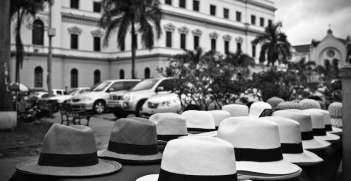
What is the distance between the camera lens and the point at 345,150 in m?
4.60

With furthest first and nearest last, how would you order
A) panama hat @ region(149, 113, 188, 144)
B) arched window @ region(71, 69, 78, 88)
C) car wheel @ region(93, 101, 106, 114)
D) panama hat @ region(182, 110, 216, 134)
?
arched window @ region(71, 69, 78, 88), car wheel @ region(93, 101, 106, 114), panama hat @ region(182, 110, 216, 134), panama hat @ region(149, 113, 188, 144)

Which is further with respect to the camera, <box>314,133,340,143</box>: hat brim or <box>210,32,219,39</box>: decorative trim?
<box>210,32,219,39</box>: decorative trim

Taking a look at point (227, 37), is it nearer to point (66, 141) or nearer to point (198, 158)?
point (66, 141)

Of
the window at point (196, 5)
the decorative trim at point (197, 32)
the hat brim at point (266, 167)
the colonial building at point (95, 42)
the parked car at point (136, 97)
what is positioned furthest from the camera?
the window at point (196, 5)

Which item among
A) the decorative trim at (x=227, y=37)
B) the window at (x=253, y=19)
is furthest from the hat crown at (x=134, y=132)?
the window at (x=253, y=19)

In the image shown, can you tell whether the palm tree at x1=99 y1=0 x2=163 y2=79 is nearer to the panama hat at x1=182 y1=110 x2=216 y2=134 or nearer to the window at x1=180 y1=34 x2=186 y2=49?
the window at x1=180 y1=34 x2=186 y2=49

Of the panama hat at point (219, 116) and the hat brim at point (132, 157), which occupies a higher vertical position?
the panama hat at point (219, 116)

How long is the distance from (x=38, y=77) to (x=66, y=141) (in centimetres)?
4060

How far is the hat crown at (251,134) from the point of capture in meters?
2.94

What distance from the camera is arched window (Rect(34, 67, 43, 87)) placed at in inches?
1610

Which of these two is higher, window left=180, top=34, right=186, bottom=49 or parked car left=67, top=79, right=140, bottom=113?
window left=180, top=34, right=186, bottom=49

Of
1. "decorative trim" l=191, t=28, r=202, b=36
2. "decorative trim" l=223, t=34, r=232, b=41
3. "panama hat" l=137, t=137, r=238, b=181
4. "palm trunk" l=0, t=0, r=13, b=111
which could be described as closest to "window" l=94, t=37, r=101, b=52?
"decorative trim" l=191, t=28, r=202, b=36

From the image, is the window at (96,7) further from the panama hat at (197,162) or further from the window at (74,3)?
the panama hat at (197,162)

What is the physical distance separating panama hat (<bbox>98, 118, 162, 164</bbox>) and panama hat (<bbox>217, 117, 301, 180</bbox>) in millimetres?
690
